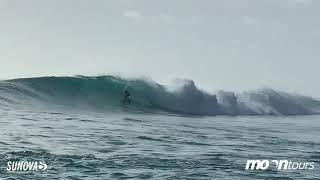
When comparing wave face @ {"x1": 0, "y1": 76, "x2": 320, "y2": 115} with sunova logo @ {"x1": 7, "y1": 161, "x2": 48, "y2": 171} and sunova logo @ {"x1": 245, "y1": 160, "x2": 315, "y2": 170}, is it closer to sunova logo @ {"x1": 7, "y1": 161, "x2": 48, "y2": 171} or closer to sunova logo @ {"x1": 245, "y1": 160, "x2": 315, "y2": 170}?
sunova logo @ {"x1": 7, "y1": 161, "x2": 48, "y2": 171}

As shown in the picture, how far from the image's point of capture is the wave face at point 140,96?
29.0m

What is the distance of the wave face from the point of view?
28953 mm

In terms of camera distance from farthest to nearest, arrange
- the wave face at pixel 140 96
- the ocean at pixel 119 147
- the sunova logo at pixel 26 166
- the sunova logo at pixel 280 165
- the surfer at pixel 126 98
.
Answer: the surfer at pixel 126 98 < the wave face at pixel 140 96 < the sunova logo at pixel 280 165 < the ocean at pixel 119 147 < the sunova logo at pixel 26 166

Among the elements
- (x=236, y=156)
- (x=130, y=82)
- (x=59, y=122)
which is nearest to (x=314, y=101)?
(x=130, y=82)

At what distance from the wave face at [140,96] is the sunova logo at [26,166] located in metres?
15.2

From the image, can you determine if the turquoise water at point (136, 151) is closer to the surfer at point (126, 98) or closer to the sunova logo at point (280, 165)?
the sunova logo at point (280, 165)

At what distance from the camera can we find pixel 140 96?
116 feet

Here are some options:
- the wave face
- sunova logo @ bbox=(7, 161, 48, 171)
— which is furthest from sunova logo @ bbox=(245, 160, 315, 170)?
the wave face

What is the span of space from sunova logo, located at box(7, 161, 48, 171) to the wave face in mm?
15151

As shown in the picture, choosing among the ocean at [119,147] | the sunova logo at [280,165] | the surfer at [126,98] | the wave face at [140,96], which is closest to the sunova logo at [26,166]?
the ocean at [119,147]

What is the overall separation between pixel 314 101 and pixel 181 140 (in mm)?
45287

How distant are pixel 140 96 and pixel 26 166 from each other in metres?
25.7

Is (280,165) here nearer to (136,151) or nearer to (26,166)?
(136,151)

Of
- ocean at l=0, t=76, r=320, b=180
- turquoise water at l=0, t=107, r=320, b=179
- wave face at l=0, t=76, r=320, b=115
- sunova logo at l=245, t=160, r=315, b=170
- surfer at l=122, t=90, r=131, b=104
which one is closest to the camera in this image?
turquoise water at l=0, t=107, r=320, b=179
